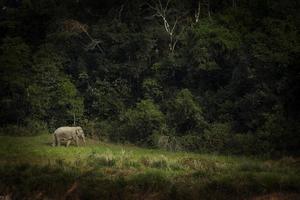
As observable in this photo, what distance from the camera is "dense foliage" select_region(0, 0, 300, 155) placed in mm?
34750

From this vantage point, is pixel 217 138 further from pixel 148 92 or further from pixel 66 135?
pixel 66 135

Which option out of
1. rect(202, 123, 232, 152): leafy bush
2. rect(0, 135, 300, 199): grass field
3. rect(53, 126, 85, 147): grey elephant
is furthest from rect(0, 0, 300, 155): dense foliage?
rect(0, 135, 300, 199): grass field

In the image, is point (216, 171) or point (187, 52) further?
point (187, 52)

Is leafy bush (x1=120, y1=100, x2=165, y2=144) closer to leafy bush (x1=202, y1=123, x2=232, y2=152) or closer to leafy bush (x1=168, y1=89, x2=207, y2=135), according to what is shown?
leafy bush (x1=168, y1=89, x2=207, y2=135)

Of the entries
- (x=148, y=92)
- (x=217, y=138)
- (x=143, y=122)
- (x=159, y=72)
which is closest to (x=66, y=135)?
(x=143, y=122)

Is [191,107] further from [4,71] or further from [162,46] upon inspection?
Result: [4,71]

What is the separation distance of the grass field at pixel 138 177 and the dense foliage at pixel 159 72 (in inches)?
249

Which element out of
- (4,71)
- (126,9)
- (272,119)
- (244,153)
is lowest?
(244,153)

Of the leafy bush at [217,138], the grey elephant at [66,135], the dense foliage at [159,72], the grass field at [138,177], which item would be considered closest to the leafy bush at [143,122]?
the dense foliage at [159,72]

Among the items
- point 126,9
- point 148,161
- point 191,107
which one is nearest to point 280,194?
point 148,161

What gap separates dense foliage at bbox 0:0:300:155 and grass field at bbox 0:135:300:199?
6.34 metres

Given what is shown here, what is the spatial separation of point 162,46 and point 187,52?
4189 mm

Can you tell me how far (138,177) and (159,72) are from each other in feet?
72.6

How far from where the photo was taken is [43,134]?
40219 mm
